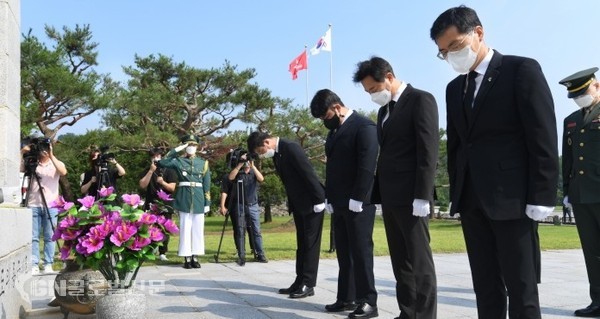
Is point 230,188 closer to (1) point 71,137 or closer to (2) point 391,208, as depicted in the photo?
(2) point 391,208

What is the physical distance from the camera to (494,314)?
2.76m

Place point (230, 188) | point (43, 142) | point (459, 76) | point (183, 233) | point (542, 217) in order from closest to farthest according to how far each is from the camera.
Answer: point (542, 217), point (459, 76), point (43, 142), point (183, 233), point (230, 188)

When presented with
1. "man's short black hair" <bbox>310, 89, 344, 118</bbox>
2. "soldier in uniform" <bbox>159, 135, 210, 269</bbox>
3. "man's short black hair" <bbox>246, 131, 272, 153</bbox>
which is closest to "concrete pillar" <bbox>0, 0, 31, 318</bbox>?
"man's short black hair" <bbox>246, 131, 272, 153</bbox>

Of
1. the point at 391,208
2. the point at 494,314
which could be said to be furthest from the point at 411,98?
the point at 494,314

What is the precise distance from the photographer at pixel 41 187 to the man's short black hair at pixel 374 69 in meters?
4.25

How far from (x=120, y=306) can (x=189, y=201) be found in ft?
12.5

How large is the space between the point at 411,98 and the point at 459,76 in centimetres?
55

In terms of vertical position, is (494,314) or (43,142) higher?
(43,142)

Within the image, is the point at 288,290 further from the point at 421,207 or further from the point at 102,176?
the point at 102,176

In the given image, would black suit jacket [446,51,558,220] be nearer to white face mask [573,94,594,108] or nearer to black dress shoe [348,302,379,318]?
black dress shoe [348,302,379,318]

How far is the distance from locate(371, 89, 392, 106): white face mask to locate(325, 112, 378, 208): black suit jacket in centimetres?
52

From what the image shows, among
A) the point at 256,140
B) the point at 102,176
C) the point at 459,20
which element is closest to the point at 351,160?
the point at 256,140

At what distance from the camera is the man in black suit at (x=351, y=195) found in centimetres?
414

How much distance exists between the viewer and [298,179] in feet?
17.5
